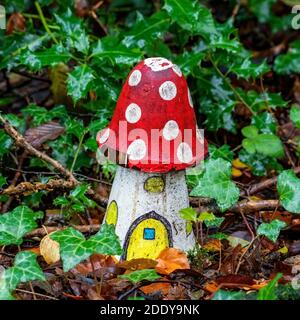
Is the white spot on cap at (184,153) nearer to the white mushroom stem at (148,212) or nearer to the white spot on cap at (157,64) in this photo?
the white mushroom stem at (148,212)

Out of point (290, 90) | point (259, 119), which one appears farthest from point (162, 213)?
point (290, 90)

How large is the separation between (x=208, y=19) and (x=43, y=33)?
987mm

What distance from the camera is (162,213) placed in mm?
2857

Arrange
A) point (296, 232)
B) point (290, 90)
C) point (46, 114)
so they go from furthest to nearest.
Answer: point (290, 90) → point (46, 114) → point (296, 232)

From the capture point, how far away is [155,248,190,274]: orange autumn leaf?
2744 mm

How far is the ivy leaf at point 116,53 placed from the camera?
3.54 m

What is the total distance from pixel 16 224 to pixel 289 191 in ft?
3.47

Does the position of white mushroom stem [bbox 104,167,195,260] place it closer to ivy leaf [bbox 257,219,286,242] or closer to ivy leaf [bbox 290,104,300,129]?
ivy leaf [bbox 257,219,286,242]

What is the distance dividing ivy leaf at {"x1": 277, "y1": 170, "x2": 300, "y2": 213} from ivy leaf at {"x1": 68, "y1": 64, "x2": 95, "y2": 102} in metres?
1.04

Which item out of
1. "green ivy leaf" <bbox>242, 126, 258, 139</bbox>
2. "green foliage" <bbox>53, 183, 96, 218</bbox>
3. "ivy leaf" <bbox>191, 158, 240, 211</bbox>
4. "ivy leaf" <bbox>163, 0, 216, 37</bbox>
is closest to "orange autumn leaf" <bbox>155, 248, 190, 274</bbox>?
"ivy leaf" <bbox>191, 158, 240, 211</bbox>

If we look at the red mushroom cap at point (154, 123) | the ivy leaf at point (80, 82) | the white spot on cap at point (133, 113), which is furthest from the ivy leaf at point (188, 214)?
the ivy leaf at point (80, 82)

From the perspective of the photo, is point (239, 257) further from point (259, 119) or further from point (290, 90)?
point (290, 90)

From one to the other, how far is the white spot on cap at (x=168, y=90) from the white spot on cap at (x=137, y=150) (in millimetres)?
188

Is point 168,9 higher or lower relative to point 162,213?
higher
